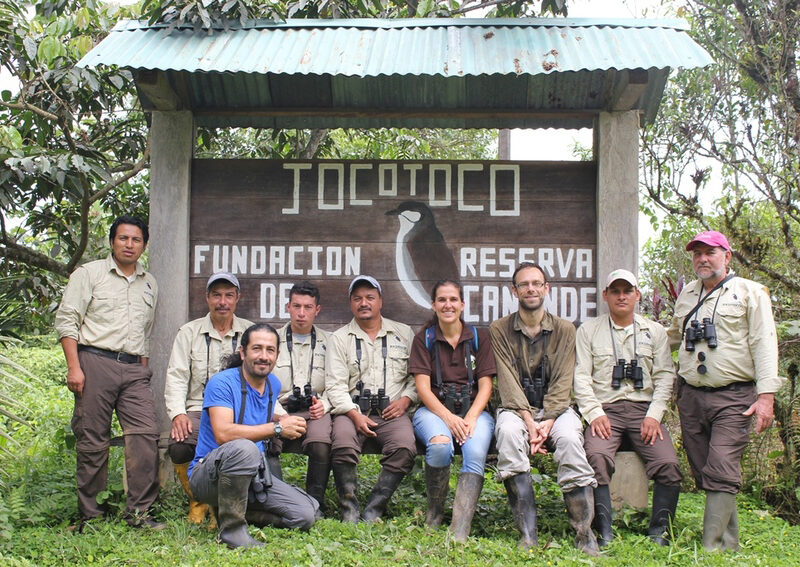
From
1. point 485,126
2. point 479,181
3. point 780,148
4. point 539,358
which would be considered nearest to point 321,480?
point 539,358

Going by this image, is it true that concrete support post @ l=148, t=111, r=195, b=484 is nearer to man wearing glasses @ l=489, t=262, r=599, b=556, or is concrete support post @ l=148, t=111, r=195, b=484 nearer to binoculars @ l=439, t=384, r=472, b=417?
binoculars @ l=439, t=384, r=472, b=417

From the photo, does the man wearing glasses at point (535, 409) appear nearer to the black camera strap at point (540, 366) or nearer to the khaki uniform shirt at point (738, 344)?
the black camera strap at point (540, 366)

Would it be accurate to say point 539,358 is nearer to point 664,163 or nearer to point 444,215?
point 444,215

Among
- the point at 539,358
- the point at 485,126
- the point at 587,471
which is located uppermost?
the point at 485,126

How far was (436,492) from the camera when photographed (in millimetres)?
4754

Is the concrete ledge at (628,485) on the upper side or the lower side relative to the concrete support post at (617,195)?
lower

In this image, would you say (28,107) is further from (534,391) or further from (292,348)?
(534,391)

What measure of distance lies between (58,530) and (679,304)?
13.9ft

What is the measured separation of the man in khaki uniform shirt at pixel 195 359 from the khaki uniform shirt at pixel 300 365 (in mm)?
346

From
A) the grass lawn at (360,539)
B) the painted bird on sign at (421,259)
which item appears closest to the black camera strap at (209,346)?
the grass lawn at (360,539)

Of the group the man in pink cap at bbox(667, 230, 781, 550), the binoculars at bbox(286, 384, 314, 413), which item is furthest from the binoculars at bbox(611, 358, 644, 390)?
the binoculars at bbox(286, 384, 314, 413)

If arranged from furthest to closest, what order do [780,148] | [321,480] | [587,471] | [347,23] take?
[780,148], [347,23], [321,480], [587,471]

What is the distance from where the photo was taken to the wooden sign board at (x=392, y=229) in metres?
5.80

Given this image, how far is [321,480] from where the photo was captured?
16.3 feet
